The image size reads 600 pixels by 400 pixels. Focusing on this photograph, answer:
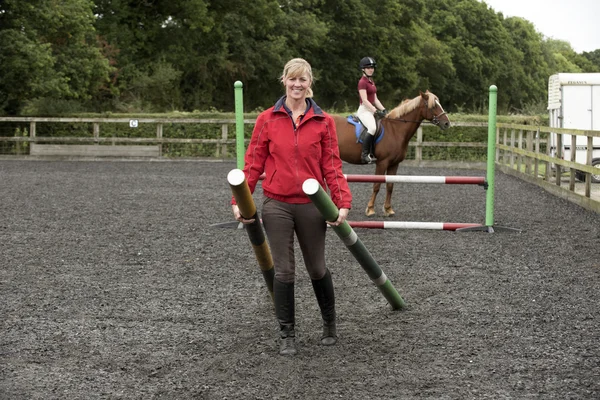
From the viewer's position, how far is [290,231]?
5383 mm

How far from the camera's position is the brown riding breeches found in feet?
17.6

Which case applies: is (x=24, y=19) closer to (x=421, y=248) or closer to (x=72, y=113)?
(x=72, y=113)

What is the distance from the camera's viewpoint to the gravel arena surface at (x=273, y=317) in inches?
188

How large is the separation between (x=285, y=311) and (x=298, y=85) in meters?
1.31

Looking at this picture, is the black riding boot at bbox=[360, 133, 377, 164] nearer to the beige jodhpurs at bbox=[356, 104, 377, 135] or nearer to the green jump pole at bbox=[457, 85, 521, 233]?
the beige jodhpurs at bbox=[356, 104, 377, 135]

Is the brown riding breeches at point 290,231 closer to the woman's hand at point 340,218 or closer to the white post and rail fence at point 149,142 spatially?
the woman's hand at point 340,218

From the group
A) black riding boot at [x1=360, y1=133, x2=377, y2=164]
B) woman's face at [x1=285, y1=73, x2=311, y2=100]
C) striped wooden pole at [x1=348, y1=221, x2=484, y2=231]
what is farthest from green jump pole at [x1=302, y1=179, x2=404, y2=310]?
black riding boot at [x1=360, y1=133, x2=377, y2=164]

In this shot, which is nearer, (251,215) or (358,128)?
(251,215)

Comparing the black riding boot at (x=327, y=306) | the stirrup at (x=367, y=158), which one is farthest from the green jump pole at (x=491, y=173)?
the black riding boot at (x=327, y=306)

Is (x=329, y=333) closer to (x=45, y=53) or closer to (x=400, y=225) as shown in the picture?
(x=400, y=225)

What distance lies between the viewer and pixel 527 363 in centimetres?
514

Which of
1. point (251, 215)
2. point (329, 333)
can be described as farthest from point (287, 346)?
point (251, 215)

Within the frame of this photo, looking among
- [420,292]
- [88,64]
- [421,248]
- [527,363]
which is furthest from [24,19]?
[527,363]

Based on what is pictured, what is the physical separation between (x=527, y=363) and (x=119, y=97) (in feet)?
116
